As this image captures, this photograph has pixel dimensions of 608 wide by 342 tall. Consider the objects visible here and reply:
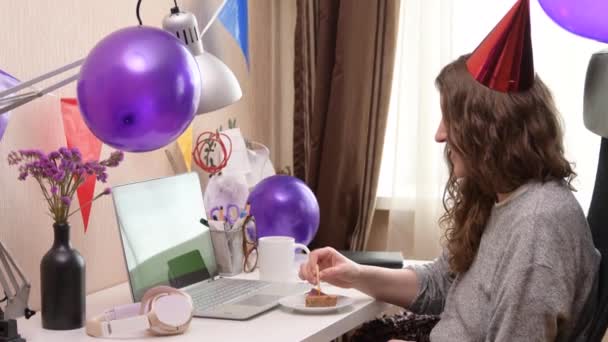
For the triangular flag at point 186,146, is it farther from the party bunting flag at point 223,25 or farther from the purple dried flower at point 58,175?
the purple dried flower at point 58,175

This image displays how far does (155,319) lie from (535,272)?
2.25ft

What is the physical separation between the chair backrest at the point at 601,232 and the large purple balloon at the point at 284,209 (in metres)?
0.91

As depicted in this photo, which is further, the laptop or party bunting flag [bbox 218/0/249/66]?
party bunting flag [bbox 218/0/249/66]

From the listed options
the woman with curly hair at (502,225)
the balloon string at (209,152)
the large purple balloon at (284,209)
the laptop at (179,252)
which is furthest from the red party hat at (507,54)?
the balloon string at (209,152)

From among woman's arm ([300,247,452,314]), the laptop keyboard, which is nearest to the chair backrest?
woman's arm ([300,247,452,314])

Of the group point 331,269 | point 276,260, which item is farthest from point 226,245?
point 331,269

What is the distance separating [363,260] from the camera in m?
2.12

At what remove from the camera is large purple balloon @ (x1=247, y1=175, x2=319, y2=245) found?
7.45ft

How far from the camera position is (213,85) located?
68.0 inches

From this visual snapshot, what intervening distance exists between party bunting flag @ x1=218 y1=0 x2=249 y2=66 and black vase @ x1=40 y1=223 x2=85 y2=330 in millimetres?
1018

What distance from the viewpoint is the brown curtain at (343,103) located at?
2.71 meters

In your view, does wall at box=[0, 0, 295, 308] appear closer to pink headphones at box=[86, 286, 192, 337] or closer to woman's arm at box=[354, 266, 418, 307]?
pink headphones at box=[86, 286, 192, 337]

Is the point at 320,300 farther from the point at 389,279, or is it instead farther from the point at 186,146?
the point at 186,146

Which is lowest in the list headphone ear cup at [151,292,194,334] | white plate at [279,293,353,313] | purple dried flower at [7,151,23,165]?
white plate at [279,293,353,313]
